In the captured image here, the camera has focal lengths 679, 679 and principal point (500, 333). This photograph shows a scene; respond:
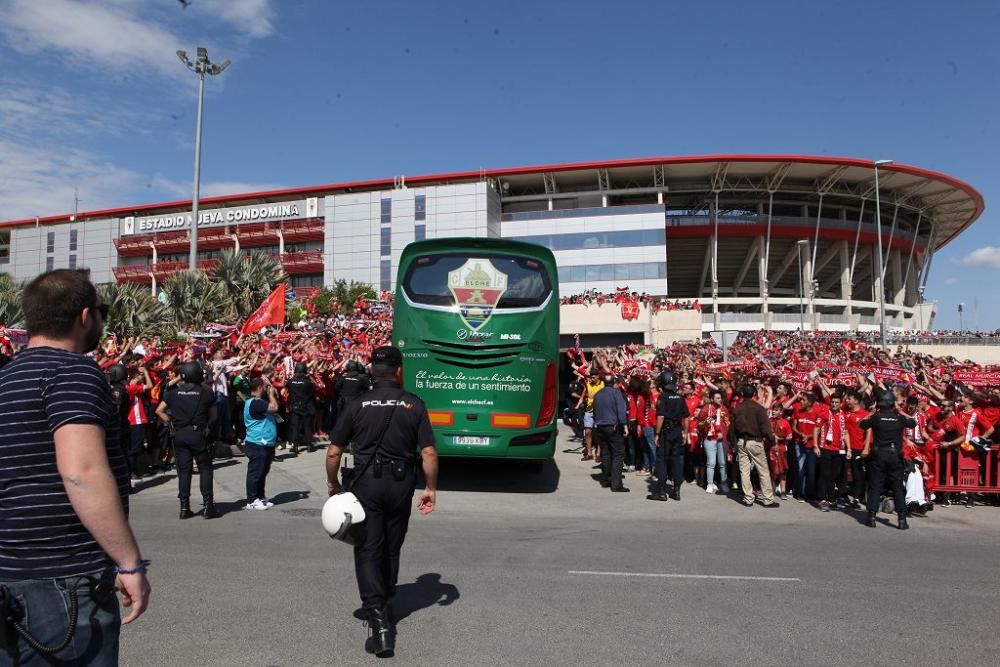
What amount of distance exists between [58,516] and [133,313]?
859 inches

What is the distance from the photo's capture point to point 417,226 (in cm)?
5819

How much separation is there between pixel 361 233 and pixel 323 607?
5624cm

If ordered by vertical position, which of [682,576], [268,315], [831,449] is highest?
[268,315]

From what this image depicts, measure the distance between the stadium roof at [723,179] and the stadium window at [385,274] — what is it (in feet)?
23.5

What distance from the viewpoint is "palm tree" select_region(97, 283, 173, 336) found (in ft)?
67.8

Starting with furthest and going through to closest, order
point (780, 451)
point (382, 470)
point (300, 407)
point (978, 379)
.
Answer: point (300, 407)
point (978, 379)
point (780, 451)
point (382, 470)

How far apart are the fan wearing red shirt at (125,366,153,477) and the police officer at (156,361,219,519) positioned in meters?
2.50

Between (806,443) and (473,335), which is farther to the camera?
(806,443)

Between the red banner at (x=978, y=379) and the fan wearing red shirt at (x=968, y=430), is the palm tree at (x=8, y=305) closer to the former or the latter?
the fan wearing red shirt at (x=968, y=430)

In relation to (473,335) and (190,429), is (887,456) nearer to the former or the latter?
(473,335)

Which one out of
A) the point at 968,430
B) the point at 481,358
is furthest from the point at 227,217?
the point at 968,430

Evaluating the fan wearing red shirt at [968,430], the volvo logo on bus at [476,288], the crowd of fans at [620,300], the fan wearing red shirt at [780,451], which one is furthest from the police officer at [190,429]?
the crowd of fans at [620,300]

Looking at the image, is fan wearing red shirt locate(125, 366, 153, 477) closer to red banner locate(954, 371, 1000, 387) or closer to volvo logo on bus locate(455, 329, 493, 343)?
volvo logo on bus locate(455, 329, 493, 343)

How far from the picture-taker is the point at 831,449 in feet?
33.1
